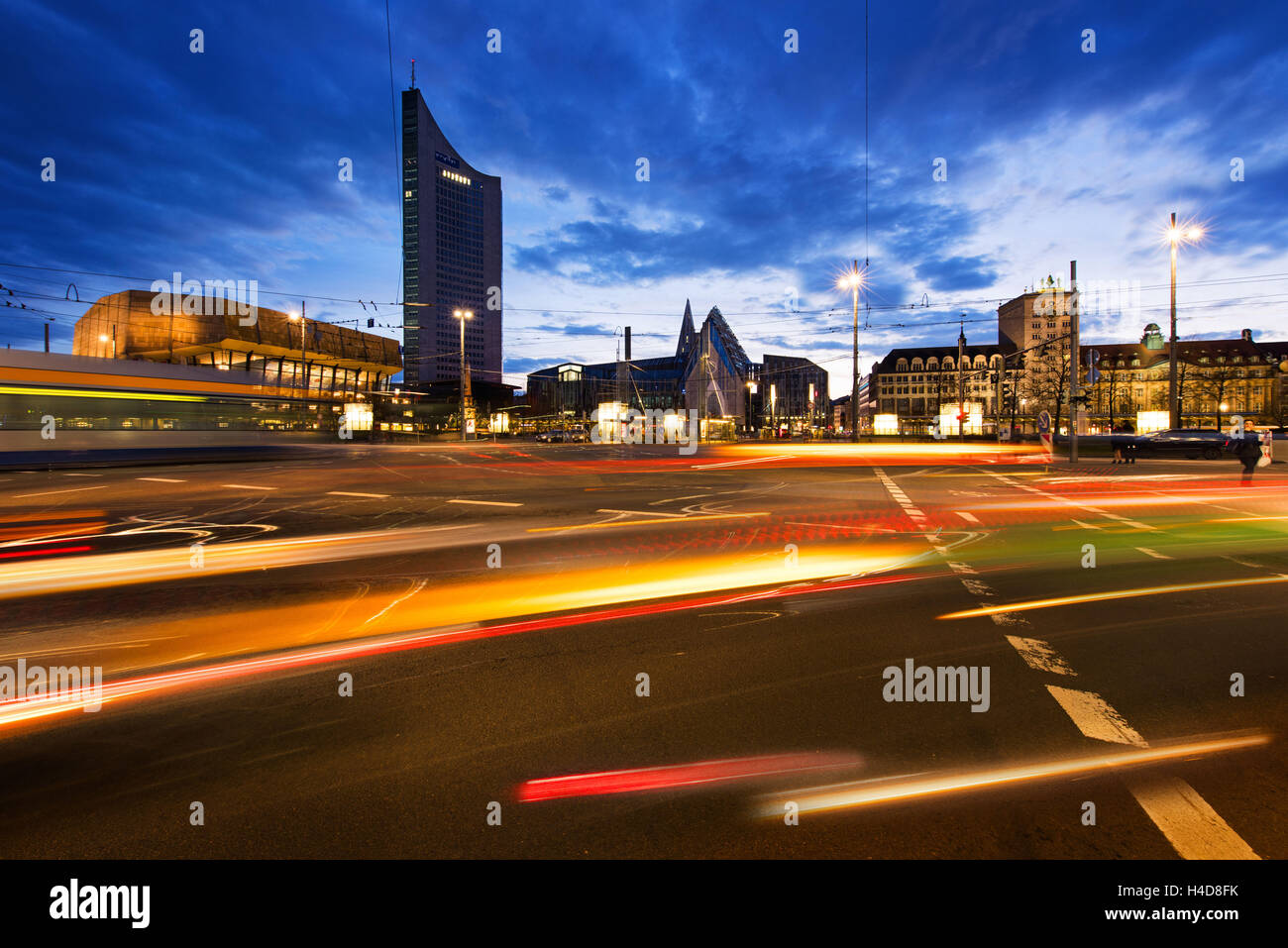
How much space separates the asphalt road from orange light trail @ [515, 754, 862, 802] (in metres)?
0.02

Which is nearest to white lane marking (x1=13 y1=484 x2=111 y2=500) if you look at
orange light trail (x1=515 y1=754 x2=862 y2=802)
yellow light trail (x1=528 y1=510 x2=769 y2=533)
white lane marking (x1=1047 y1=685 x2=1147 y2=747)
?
yellow light trail (x1=528 y1=510 x2=769 y2=533)

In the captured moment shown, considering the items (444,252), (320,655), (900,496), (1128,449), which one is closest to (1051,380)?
(1128,449)

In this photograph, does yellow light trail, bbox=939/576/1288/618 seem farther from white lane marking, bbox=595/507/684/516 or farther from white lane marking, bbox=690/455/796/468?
white lane marking, bbox=690/455/796/468

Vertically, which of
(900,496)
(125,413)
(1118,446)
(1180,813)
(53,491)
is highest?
(125,413)

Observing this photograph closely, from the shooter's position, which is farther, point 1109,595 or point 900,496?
point 900,496

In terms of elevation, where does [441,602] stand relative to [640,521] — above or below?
below

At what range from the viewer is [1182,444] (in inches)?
1339

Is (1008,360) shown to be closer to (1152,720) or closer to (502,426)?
(502,426)

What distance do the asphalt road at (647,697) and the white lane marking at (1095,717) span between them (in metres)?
0.03

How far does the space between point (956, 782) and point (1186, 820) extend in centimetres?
88

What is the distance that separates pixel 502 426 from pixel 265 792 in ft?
324

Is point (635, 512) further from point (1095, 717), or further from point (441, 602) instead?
point (1095, 717)

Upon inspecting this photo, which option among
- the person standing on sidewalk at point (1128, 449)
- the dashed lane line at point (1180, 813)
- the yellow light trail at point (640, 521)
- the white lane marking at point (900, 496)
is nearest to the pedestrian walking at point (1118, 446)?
the person standing on sidewalk at point (1128, 449)

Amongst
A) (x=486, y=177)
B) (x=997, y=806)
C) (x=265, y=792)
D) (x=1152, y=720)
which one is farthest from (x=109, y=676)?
(x=486, y=177)
